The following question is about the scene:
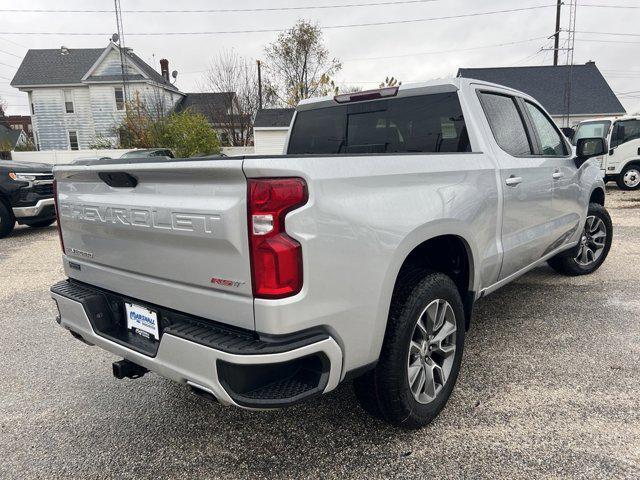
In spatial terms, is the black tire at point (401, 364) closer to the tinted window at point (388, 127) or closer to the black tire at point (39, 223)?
the tinted window at point (388, 127)

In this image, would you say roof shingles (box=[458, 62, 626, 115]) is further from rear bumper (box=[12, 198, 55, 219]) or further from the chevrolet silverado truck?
rear bumper (box=[12, 198, 55, 219])

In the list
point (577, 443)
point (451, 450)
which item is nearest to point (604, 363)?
point (577, 443)

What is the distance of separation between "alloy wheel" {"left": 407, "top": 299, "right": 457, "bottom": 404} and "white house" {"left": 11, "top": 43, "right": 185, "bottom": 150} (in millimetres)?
33947

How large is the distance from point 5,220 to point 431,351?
8954 mm

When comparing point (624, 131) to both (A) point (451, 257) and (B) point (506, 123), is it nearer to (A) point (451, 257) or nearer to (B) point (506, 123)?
(B) point (506, 123)

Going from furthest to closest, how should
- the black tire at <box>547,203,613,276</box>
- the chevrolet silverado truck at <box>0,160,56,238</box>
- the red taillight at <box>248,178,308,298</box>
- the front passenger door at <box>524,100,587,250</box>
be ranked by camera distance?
the chevrolet silverado truck at <box>0,160,56,238</box>, the black tire at <box>547,203,613,276</box>, the front passenger door at <box>524,100,587,250</box>, the red taillight at <box>248,178,308,298</box>

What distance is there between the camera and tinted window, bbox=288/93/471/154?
3.20 metres

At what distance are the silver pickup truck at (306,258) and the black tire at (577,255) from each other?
2.12m

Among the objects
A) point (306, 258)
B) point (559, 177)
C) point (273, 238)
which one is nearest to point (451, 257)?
point (306, 258)

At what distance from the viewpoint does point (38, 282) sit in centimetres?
593

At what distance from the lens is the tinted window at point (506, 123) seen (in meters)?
3.30

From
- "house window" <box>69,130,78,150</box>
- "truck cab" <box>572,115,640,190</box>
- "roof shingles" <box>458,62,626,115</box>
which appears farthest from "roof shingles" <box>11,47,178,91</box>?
"truck cab" <box>572,115,640,190</box>

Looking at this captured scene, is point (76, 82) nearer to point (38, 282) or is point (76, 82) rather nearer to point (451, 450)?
point (38, 282)

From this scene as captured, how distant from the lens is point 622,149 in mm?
14047
